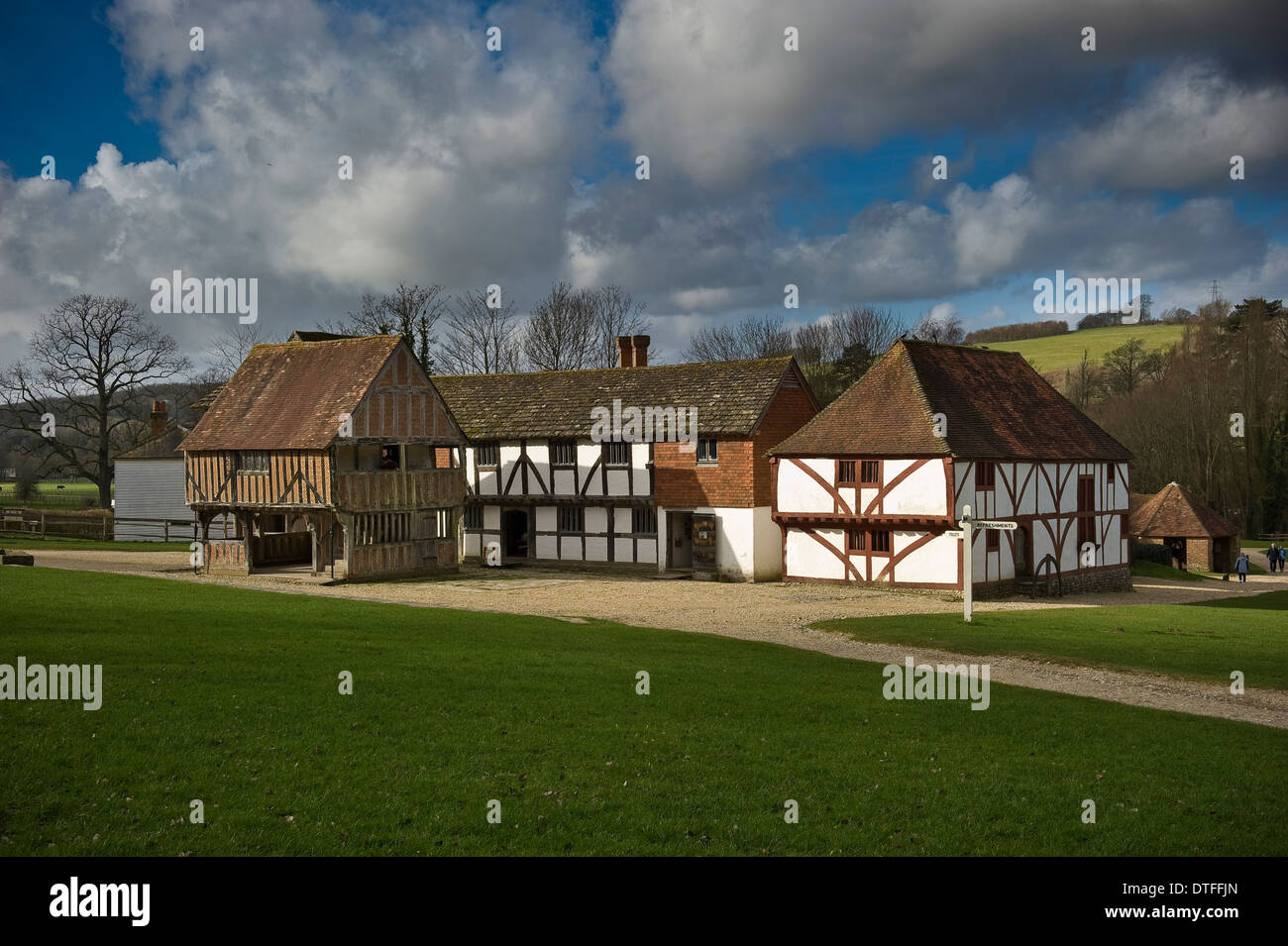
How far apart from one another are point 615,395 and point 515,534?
638 centimetres

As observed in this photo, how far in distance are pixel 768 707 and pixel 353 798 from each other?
564cm

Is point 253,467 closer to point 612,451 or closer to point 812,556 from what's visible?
point 612,451

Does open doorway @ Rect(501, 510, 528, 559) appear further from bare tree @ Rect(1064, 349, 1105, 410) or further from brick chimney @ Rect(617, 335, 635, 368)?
bare tree @ Rect(1064, 349, 1105, 410)

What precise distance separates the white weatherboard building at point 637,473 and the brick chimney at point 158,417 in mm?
18310

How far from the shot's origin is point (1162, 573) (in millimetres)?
44812

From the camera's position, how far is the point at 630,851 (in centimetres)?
824

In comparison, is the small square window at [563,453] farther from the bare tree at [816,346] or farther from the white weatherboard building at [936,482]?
the bare tree at [816,346]

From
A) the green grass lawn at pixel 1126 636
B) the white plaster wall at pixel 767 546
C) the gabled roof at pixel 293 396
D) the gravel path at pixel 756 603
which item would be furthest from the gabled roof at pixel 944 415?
the gabled roof at pixel 293 396

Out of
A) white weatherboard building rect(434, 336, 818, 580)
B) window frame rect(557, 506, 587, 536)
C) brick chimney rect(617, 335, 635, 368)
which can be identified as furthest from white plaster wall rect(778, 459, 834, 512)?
brick chimney rect(617, 335, 635, 368)

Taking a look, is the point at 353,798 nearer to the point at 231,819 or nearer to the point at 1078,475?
the point at 231,819

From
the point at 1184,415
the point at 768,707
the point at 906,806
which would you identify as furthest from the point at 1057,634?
the point at 1184,415

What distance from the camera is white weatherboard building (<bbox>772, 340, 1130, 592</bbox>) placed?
30.6 metres

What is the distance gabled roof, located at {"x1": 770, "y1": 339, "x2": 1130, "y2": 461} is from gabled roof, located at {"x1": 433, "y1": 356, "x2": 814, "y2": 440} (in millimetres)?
2054

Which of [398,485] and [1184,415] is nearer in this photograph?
[398,485]
